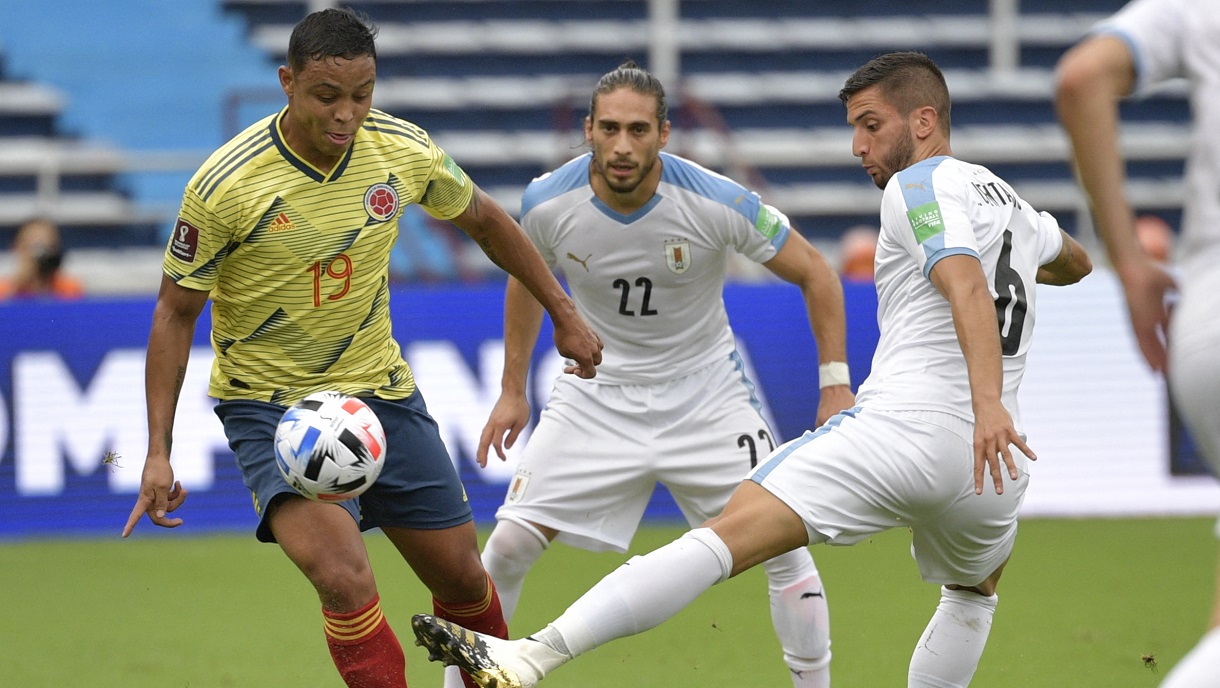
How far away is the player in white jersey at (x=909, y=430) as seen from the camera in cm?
389

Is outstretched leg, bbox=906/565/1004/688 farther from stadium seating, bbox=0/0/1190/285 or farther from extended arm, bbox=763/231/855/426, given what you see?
stadium seating, bbox=0/0/1190/285

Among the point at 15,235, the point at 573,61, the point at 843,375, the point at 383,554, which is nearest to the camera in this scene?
the point at 843,375

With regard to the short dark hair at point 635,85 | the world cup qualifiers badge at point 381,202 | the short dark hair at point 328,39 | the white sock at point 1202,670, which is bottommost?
the white sock at point 1202,670

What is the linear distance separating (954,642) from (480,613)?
1.60m

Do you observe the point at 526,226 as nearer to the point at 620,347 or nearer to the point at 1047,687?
the point at 620,347

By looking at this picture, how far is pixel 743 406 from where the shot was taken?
5824 millimetres

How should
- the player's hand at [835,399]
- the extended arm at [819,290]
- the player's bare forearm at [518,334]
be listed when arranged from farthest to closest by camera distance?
the player's bare forearm at [518,334] → the extended arm at [819,290] → the player's hand at [835,399]

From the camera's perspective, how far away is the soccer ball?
433 centimetres

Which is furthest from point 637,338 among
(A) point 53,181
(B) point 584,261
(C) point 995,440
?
(A) point 53,181

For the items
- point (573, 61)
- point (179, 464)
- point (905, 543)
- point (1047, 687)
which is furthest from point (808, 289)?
point (573, 61)

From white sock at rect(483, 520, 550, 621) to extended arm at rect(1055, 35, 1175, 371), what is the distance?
9.87 ft

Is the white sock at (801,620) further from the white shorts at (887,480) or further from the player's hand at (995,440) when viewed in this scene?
the player's hand at (995,440)

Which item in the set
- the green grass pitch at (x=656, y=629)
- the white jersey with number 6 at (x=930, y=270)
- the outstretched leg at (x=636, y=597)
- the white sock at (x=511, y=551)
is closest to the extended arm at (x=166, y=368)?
the outstretched leg at (x=636, y=597)

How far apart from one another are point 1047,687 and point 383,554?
5.11 metres
